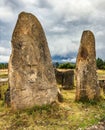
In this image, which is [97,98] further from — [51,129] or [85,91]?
[51,129]

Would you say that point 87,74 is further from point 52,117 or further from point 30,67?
point 52,117

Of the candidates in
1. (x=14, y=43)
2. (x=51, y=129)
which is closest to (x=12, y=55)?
(x=14, y=43)

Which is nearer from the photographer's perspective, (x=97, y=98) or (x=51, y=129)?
(x=51, y=129)

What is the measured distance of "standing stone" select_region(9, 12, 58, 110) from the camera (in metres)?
21.2

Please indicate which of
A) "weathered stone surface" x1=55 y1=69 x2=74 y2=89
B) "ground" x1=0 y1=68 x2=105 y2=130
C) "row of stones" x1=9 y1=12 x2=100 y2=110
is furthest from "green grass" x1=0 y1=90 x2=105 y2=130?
"weathered stone surface" x1=55 y1=69 x2=74 y2=89

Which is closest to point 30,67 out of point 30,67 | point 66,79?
point 30,67

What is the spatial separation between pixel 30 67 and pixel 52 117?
353 centimetres

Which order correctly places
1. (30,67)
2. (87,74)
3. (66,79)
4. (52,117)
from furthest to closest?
(66,79), (87,74), (30,67), (52,117)

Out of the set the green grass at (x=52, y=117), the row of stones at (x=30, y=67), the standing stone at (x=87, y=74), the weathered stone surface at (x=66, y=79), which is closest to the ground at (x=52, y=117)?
the green grass at (x=52, y=117)

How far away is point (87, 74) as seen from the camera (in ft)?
80.3

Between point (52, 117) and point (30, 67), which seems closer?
point (52, 117)

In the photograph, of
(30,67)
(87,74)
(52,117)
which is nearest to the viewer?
(52,117)

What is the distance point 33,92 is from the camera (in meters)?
21.5

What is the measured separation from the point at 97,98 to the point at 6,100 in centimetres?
670
